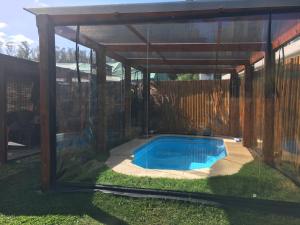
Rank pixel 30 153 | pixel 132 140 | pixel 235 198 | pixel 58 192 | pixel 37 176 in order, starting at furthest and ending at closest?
1. pixel 132 140
2. pixel 30 153
3. pixel 37 176
4. pixel 58 192
5. pixel 235 198

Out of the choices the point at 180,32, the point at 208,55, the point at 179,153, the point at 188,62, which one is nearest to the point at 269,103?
the point at 180,32

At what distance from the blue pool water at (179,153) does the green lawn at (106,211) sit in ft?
6.56

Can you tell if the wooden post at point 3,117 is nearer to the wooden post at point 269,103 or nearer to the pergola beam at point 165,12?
the pergola beam at point 165,12

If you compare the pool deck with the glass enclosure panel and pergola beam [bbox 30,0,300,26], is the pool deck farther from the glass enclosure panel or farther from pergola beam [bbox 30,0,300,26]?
pergola beam [bbox 30,0,300,26]

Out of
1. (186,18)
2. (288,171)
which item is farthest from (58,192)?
(288,171)

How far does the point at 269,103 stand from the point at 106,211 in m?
3.44

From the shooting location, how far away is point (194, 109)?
982 centimetres

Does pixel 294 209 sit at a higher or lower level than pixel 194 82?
lower

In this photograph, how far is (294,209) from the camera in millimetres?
4219

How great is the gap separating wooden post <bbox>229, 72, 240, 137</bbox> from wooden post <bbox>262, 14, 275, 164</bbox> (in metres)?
2.92

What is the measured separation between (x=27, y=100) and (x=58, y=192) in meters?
4.52

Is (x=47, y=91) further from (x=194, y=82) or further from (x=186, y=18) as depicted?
(x=194, y=82)

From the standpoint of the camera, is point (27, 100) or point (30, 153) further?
point (27, 100)

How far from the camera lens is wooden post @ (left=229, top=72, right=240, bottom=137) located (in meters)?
9.34
